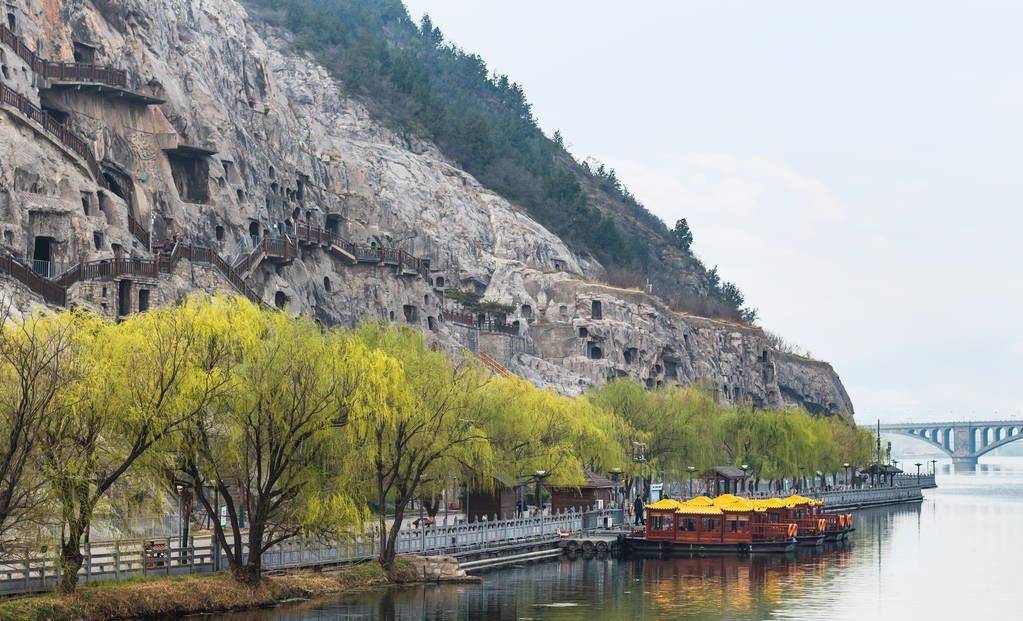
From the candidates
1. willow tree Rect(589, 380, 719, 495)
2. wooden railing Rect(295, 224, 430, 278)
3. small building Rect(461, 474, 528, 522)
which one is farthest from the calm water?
wooden railing Rect(295, 224, 430, 278)

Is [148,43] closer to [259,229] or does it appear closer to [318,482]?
[259,229]

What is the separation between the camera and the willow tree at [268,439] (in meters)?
48.4

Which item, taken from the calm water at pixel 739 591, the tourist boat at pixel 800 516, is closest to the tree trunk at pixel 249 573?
the calm water at pixel 739 591

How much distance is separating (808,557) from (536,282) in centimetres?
7511

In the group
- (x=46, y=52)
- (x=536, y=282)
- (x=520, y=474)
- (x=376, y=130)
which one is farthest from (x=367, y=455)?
(x=376, y=130)

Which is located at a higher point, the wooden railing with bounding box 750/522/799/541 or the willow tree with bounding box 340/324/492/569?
the willow tree with bounding box 340/324/492/569

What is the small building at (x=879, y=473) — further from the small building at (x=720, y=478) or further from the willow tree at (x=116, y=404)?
the willow tree at (x=116, y=404)

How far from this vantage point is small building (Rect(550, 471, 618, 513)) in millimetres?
→ 84750

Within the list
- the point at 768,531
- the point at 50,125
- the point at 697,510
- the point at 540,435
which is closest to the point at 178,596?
the point at 540,435

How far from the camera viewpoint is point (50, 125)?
84500 mm

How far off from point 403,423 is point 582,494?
3213 centimetres

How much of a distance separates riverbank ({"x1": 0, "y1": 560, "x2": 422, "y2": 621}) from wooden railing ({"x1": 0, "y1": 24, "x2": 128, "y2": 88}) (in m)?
50.8

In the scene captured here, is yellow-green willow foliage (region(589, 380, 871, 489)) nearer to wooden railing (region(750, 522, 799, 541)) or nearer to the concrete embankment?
the concrete embankment

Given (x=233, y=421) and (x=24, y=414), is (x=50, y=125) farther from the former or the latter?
(x=24, y=414)
